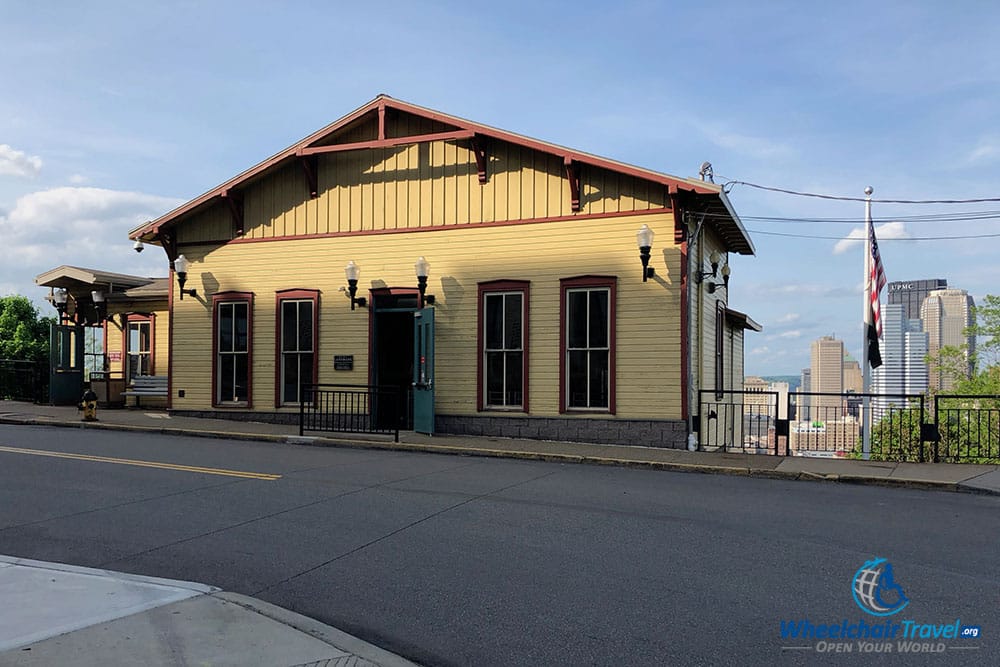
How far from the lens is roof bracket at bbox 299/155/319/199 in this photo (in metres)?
18.3

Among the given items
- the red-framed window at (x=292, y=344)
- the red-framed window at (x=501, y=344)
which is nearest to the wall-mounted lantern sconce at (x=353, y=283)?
the red-framed window at (x=292, y=344)

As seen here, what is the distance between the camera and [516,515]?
28.6 feet

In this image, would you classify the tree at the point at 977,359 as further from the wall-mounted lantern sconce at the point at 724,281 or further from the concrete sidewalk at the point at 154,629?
the concrete sidewalk at the point at 154,629

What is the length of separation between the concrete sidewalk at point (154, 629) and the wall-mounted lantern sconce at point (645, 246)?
10.8m

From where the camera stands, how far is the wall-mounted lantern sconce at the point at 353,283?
1747 centimetres

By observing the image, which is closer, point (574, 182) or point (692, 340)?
point (692, 340)

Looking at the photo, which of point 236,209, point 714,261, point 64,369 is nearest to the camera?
point 714,261

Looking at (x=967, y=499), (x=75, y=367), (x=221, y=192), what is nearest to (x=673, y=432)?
(x=967, y=499)

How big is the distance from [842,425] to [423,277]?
371 inches

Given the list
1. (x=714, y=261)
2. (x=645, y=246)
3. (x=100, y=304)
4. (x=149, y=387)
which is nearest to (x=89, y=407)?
Answer: (x=149, y=387)

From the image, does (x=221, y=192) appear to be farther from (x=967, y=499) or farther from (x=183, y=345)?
(x=967, y=499)

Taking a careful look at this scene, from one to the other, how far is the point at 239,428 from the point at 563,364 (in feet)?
24.1

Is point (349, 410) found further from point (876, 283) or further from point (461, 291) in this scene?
point (876, 283)

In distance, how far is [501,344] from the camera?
54.9 ft
